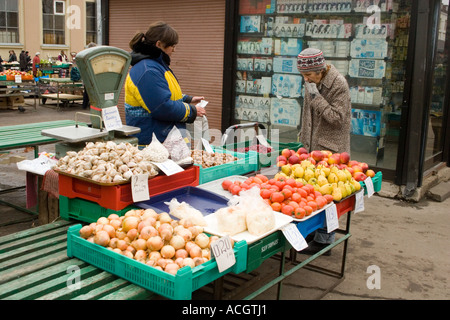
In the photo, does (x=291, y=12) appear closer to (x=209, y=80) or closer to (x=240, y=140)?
(x=209, y=80)

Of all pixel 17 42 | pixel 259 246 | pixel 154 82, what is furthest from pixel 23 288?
pixel 17 42

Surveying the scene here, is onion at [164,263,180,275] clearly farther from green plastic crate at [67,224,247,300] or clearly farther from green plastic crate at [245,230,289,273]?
green plastic crate at [245,230,289,273]

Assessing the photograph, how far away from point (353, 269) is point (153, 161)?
7.86 ft

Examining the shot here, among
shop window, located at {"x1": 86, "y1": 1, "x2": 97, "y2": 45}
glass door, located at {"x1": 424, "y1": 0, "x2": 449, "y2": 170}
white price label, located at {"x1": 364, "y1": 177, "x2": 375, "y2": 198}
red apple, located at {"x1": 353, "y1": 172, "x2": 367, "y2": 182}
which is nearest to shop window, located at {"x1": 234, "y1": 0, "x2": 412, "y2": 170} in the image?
glass door, located at {"x1": 424, "y1": 0, "x2": 449, "y2": 170}

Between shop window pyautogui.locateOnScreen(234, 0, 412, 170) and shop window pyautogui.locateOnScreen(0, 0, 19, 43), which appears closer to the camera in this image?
shop window pyautogui.locateOnScreen(234, 0, 412, 170)

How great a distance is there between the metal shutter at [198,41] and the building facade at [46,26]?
1625 centimetres

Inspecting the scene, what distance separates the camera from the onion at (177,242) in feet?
8.38

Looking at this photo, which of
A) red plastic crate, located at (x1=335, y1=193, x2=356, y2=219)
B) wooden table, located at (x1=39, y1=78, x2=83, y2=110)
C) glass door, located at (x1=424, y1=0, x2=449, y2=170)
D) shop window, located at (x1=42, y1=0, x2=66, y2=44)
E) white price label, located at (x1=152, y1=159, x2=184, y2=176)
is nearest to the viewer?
white price label, located at (x1=152, y1=159, x2=184, y2=176)

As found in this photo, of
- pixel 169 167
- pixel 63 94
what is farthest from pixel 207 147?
pixel 63 94

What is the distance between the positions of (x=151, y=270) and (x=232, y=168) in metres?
2.11

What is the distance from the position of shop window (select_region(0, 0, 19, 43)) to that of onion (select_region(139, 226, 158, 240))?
26826 millimetres

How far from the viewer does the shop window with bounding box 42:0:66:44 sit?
27156 millimetres

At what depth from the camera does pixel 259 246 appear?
2.80 metres
